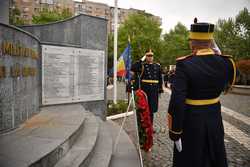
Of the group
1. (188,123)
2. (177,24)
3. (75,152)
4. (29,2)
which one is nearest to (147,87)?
(75,152)

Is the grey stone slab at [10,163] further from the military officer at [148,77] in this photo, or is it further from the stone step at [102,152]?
the military officer at [148,77]

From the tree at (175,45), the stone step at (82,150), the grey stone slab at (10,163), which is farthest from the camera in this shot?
the tree at (175,45)

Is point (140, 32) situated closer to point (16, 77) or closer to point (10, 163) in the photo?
point (16, 77)

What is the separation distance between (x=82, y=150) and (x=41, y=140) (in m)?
0.69

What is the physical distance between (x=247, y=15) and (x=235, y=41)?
452 centimetres

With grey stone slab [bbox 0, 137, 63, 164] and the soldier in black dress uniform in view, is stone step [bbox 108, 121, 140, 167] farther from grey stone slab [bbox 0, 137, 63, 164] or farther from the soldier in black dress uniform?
the soldier in black dress uniform

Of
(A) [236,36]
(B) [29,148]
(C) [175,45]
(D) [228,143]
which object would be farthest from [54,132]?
(C) [175,45]

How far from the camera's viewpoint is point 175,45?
55031 mm

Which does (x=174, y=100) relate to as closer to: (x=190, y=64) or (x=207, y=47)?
(x=190, y=64)

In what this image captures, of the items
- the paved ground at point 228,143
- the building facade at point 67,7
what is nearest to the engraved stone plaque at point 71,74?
the paved ground at point 228,143

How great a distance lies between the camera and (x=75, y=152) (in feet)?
13.5

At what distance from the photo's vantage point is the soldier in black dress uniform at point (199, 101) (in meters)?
2.99

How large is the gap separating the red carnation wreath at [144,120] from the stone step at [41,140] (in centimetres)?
118

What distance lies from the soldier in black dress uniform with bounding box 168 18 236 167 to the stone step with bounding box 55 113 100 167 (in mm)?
1445
